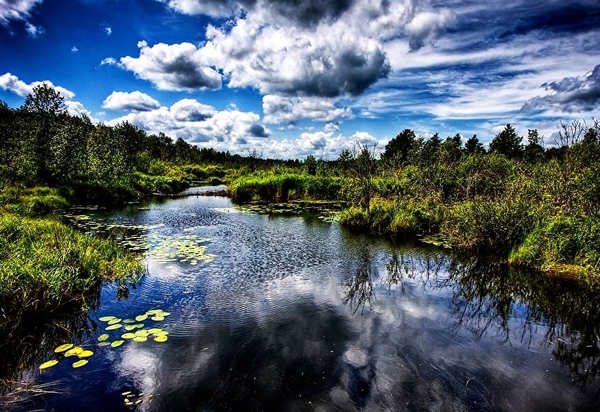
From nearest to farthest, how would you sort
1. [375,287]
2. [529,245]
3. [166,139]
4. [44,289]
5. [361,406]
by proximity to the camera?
[361,406] < [44,289] < [375,287] < [529,245] < [166,139]

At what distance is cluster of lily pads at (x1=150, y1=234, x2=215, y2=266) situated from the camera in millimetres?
10844

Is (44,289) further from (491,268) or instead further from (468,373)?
(491,268)

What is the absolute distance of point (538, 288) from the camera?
947 cm

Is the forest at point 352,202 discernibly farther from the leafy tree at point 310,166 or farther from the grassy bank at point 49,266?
the leafy tree at point 310,166

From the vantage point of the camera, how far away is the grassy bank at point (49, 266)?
251 inches

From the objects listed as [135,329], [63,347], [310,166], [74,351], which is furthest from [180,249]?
[310,166]

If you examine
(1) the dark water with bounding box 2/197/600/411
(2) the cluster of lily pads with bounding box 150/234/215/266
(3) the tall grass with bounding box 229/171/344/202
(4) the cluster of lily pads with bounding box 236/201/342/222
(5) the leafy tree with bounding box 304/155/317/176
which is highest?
(5) the leafy tree with bounding box 304/155/317/176

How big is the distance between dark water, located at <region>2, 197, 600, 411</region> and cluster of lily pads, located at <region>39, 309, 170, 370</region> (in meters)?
0.13

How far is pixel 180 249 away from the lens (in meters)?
12.0

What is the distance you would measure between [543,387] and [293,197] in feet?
83.8

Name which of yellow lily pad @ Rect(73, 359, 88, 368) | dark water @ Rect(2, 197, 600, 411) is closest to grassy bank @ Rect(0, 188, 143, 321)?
dark water @ Rect(2, 197, 600, 411)

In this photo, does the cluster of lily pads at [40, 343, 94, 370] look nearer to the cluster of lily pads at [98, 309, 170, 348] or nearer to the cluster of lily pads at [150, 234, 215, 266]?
the cluster of lily pads at [98, 309, 170, 348]

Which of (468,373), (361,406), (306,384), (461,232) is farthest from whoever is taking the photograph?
(461,232)

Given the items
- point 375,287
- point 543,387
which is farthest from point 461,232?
point 543,387
